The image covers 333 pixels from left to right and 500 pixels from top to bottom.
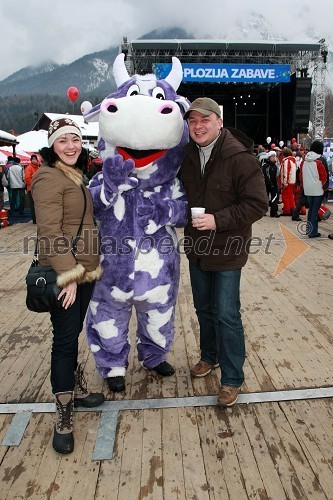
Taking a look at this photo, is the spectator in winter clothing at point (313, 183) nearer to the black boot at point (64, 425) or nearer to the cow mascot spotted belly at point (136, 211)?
the cow mascot spotted belly at point (136, 211)

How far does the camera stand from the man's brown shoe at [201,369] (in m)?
2.76

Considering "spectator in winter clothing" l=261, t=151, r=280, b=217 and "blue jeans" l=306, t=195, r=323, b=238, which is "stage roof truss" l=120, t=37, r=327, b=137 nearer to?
"spectator in winter clothing" l=261, t=151, r=280, b=217

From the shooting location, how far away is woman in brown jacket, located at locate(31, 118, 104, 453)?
1971mm

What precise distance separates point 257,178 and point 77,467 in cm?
159

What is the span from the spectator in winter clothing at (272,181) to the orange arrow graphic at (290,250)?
6.20 feet

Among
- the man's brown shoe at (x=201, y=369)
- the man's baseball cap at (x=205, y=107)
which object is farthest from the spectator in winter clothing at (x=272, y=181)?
the man's baseball cap at (x=205, y=107)

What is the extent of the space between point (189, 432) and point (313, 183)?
5943 millimetres

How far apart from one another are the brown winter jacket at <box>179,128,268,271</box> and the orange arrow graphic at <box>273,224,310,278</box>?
2.89 metres

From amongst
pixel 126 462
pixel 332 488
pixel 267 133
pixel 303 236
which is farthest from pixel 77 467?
pixel 267 133

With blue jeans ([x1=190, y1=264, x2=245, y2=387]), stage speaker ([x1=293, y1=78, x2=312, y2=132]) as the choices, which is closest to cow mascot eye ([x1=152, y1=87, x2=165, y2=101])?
blue jeans ([x1=190, y1=264, x2=245, y2=387])

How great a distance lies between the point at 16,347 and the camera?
3271 millimetres

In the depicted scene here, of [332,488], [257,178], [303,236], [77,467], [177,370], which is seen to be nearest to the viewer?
[332,488]

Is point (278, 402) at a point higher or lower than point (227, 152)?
lower

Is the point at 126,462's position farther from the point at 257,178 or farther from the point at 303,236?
the point at 303,236
